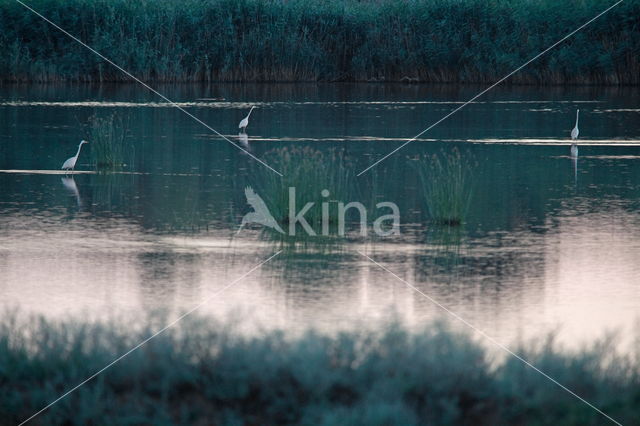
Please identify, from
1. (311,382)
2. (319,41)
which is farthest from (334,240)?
(319,41)

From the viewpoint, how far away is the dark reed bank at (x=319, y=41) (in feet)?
112

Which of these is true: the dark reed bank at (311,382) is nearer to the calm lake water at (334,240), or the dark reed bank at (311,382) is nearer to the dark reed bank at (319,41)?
the calm lake water at (334,240)

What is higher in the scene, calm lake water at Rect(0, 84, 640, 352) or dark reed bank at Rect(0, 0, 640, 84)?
dark reed bank at Rect(0, 0, 640, 84)

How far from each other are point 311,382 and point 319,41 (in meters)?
30.9

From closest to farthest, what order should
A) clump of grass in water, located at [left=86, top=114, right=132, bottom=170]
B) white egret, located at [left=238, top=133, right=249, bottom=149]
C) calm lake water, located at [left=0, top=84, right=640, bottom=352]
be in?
calm lake water, located at [left=0, top=84, right=640, bottom=352] < clump of grass in water, located at [left=86, top=114, right=132, bottom=170] < white egret, located at [left=238, top=133, right=249, bottom=149]

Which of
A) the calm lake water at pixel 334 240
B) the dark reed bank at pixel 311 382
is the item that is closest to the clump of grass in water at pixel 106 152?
the calm lake water at pixel 334 240

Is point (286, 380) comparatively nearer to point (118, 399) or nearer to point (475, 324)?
point (118, 399)

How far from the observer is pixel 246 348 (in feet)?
21.0

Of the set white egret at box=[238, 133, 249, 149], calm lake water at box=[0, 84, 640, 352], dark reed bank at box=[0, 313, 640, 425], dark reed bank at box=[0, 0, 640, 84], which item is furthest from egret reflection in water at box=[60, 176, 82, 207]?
dark reed bank at box=[0, 0, 640, 84]

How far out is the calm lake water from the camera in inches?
321

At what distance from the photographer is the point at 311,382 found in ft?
19.9

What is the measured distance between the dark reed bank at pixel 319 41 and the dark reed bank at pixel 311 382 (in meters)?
27.9

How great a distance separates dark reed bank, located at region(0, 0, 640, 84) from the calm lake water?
35.2 feet

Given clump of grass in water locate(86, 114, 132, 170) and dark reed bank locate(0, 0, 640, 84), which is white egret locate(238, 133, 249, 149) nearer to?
clump of grass in water locate(86, 114, 132, 170)
